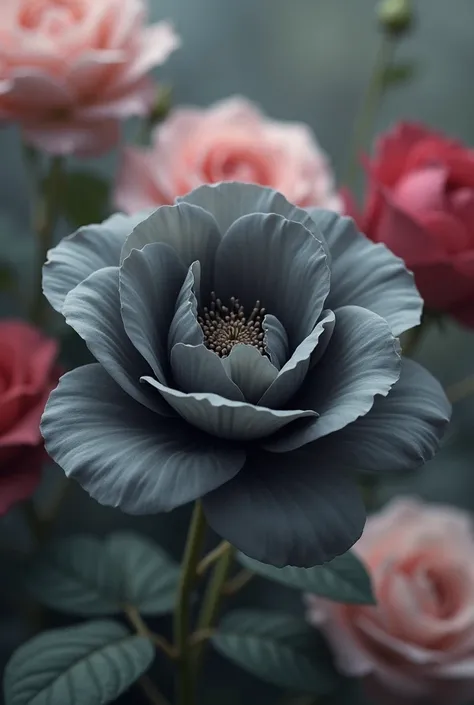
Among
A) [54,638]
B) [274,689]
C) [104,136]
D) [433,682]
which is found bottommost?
[274,689]


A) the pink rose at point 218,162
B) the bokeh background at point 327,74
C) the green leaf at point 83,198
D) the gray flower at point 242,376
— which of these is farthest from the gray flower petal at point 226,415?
the bokeh background at point 327,74

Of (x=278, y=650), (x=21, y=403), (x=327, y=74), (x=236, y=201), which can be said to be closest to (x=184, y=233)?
(x=236, y=201)

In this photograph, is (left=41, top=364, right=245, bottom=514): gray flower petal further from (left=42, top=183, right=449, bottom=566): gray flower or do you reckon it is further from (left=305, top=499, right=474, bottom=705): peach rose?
(left=305, top=499, right=474, bottom=705): peach rose

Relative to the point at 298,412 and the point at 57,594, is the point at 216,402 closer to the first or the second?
the point at 298,412

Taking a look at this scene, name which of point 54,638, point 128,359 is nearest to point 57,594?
point 54,638

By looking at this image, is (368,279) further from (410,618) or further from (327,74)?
(327,74)

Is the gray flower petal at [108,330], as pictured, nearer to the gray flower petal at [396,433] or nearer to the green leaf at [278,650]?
the gray flower petal at [396,433]
